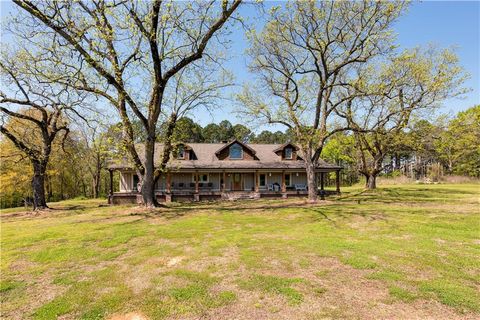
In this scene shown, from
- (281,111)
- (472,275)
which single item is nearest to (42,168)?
Result: (281,111)

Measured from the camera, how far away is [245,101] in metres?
21.7

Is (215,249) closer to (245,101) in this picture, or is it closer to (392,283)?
(392,283)

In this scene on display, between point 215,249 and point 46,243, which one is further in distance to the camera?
point 46,243

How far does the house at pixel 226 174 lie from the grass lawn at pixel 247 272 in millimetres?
13427

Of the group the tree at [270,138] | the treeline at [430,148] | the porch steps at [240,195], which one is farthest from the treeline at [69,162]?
the tree at [270,138]

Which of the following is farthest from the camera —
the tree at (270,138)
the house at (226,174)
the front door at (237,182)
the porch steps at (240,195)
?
the tree at (270,138)

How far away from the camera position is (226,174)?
96.3ft

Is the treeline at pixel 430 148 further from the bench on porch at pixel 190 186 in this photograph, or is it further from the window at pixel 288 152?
the bench on porch at pixel 190 186

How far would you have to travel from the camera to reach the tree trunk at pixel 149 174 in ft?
56.5

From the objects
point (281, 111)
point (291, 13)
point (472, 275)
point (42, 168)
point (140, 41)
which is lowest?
point (472, 275)

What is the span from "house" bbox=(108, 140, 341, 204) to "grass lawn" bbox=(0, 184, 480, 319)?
529 inches

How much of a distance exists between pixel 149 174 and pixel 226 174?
1263 cm

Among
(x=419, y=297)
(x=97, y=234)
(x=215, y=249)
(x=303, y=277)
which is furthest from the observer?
(x=97, y=234)

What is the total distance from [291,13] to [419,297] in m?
19.3
